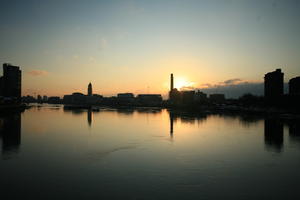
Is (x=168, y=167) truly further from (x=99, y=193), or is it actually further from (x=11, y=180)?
(x=11, y=180)

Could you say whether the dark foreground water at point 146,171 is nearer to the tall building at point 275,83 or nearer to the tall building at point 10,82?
the tall building at point 275,83

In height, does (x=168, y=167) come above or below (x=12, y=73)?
below

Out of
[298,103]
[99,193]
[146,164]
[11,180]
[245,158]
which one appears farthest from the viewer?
[298,103]

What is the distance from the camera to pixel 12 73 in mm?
187750

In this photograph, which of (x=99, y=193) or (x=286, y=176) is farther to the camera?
(x=286, y=176)

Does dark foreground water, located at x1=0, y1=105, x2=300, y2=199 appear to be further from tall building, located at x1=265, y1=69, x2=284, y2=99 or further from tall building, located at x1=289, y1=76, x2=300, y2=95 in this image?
tall building, located at x1=265, y1=69, x2=284, y2=99

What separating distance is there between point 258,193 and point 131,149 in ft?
52.5

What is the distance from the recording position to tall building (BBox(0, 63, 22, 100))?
184250 millimetres

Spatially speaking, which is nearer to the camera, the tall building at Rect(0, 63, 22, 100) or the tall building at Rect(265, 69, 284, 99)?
the tall building at Rect(265, 69, 284, 99)

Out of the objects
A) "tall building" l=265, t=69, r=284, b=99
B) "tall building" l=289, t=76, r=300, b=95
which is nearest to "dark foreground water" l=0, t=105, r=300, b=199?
"tall building" l=289, t=76, r=300, b=95

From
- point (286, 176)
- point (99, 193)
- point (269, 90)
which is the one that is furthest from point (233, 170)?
point (269, 90)

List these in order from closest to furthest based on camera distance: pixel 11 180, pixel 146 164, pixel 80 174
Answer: pixel 11 180 → pixel 80 174 → pixel 146 164

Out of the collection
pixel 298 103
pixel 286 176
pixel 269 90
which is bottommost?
pixel 286 176

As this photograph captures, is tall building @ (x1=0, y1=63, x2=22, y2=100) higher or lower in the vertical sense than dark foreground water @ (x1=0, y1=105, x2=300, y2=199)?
higher
